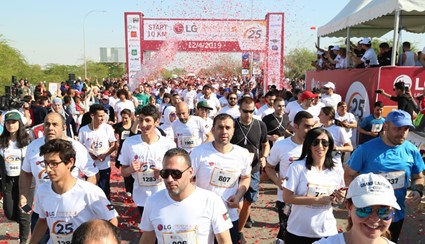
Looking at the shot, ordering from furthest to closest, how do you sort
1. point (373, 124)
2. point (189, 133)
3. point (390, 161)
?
Answer: point (373, 124) → point (189, 133) → point (390, 161)

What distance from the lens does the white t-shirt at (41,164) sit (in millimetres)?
4078

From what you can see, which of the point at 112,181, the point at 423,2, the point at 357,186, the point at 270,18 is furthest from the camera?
the point at 270,18

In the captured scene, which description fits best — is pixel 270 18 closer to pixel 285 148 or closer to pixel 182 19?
pixel 182 19

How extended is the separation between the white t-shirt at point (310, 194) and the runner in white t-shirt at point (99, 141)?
3.46 m

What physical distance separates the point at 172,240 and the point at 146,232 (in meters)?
0.23

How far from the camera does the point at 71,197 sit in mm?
3033

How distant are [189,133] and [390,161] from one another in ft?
11.9

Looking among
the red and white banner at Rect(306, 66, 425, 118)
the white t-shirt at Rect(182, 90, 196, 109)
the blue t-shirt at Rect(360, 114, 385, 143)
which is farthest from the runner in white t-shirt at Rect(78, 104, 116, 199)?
the white t-shirt at Rect(182, 90, 196, 109)

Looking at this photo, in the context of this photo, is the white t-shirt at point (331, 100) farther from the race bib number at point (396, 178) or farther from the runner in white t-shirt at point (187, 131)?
the race bib number at point (396, 178)

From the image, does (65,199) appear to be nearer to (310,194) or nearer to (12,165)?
(310,194)

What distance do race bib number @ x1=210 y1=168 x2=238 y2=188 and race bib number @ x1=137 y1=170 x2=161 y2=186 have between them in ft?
2.92

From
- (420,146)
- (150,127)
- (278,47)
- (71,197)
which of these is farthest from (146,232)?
(278,47)

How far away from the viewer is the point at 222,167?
12.9ft

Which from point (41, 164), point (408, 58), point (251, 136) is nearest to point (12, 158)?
point (41, 164)
